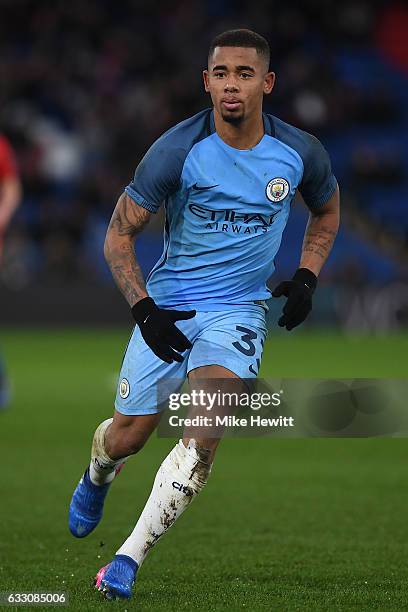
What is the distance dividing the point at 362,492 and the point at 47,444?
2.85 metres

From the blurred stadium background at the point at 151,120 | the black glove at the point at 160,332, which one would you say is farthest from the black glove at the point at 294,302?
the blurred stadium background at the point at 151,120


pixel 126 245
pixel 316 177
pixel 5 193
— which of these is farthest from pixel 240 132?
pixel 5 193

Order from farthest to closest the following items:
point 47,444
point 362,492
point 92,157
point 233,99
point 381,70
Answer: point 381,70, point 92,157, point 47,444, point 362,492, point 233,99

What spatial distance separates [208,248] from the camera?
5219mm

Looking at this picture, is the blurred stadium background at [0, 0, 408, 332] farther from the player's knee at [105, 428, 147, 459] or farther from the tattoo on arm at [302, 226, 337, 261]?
the player's knee at [105, 428, 147, 459]

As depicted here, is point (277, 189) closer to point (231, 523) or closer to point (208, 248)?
point (208, 248)

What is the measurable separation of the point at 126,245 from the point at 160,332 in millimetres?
429

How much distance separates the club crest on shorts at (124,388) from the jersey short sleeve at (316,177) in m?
1.12

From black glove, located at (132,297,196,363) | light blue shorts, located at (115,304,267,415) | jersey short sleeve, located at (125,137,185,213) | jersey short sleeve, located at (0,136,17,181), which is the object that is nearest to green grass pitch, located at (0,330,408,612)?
light blue shorts, located at (115,304,267,415)

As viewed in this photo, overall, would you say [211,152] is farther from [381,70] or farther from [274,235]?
[381,70]

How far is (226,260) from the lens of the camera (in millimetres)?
5203

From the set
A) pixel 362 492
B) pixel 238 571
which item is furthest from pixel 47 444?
pixel 238 571

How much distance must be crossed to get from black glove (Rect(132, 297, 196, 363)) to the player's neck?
76 centimetres

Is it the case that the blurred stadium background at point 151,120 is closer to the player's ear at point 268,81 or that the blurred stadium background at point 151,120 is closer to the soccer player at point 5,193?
the soccer player at point 5,193
